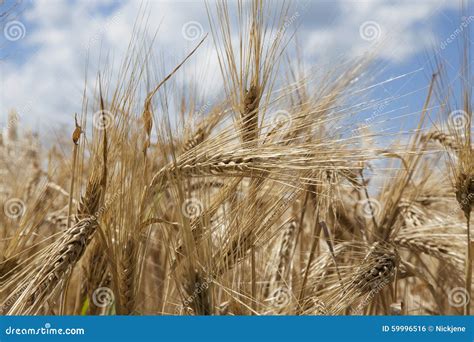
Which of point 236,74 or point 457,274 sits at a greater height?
point 236,74

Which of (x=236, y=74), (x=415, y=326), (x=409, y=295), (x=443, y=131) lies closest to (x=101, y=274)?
(x=236, y=74)

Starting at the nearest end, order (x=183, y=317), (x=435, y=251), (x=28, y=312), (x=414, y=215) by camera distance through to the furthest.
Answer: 1. (x=28, y=312)
2. (x=183, y=317)
3. (x=435, y=251)
4. (x=414, y=215)

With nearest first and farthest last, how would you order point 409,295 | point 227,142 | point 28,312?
point 28,312, point 227,142, point 409,295

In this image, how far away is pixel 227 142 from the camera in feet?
5.98

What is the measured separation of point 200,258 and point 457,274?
135 cm

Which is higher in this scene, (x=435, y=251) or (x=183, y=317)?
(x=435, y=251)

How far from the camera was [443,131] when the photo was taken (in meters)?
2.54

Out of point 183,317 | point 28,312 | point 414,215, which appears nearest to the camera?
point 28,312

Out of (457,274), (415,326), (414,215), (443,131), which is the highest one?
(443,131)

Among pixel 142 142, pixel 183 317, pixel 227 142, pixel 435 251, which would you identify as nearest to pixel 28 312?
pixel 183 317

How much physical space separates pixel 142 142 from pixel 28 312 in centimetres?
55

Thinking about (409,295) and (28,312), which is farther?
(409,295)

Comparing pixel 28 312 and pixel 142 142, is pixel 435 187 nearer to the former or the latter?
pixel 142 142

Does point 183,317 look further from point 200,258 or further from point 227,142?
point 227,142
